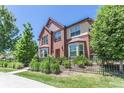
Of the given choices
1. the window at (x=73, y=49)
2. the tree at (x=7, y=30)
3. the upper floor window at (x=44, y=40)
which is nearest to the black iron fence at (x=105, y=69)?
the window at (x=73, y=49)

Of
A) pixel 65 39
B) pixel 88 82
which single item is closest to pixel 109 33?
pixel 88 82

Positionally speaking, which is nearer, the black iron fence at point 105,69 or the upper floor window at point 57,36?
the black iron fence at point 105,69

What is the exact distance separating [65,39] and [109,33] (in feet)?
43.3

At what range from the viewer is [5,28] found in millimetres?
41188

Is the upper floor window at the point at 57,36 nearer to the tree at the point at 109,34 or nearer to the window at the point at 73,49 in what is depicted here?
the window at the point at 73,49

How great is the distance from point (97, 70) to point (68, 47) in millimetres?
11523

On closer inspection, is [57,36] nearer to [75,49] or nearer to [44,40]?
[44,40]

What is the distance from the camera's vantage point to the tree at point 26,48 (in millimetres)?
27145

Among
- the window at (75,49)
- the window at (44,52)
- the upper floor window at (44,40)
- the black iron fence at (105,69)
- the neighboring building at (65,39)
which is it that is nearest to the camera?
the black iron fence at (105,69)

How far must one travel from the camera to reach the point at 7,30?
41.3 metres

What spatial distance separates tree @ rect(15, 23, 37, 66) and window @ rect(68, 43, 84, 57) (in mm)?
4458

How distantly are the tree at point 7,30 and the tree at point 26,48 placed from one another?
13793 mm
